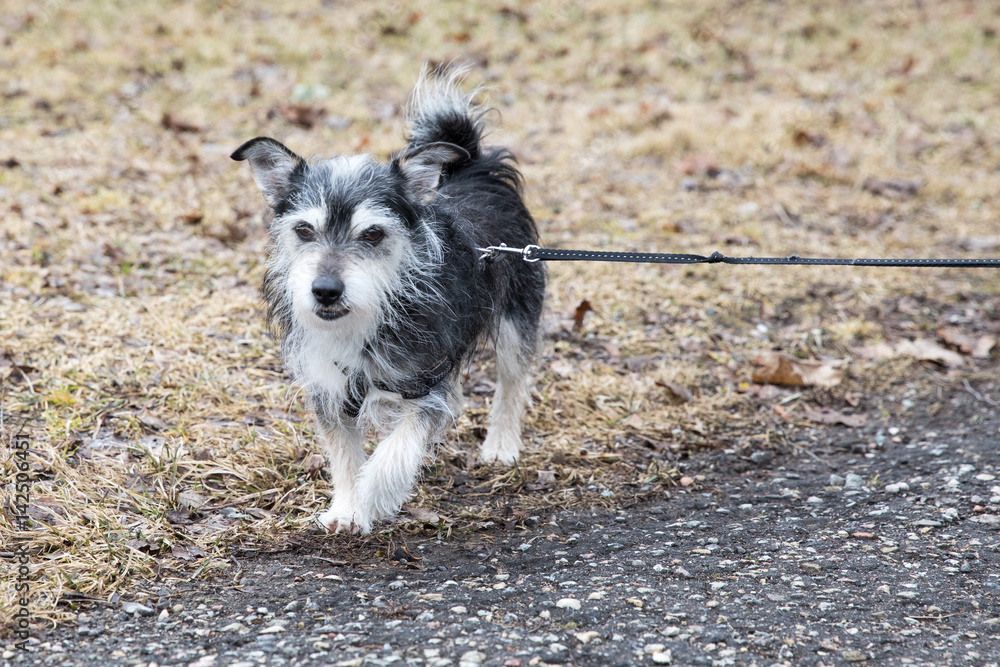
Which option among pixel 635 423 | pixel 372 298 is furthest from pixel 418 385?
pixel 635 423

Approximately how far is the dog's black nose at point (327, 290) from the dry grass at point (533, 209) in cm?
107

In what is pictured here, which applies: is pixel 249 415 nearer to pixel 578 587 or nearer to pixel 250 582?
pixel 250 582

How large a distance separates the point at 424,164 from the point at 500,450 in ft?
5.25

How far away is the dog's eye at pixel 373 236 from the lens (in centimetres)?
338

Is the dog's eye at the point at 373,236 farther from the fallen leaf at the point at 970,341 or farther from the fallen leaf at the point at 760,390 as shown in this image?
the fallen leaf at the point at 970,341

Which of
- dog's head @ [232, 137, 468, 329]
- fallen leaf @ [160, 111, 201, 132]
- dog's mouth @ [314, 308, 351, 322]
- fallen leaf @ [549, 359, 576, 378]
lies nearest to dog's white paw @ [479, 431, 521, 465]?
fallen leaf @ [549, 359, 576, 378]

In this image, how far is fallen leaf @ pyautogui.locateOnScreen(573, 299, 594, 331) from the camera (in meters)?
5.62

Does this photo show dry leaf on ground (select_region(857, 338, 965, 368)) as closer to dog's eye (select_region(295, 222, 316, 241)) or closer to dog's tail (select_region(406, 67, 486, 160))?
dog's tail (select_region(406, 67, 486, 160))

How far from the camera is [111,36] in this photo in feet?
33.7

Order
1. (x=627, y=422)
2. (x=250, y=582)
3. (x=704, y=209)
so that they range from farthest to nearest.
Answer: (x=704, y=209)
(x=627, y=422)
(x=250, y=582)

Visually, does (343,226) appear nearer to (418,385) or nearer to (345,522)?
(418,385)

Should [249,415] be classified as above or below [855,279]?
below

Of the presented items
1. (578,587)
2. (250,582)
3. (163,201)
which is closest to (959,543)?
(578,587)

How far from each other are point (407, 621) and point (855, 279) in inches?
190
